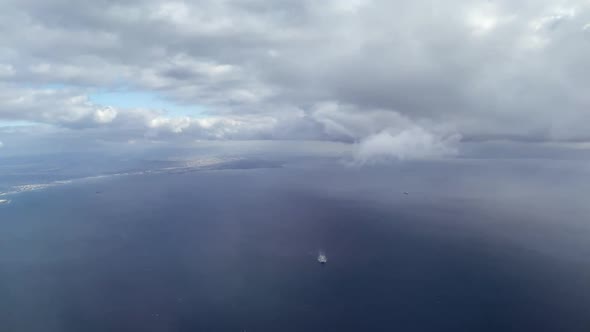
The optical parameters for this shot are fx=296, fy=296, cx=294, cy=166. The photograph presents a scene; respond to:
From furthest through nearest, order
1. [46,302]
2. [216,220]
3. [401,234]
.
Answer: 1. [216,220]
2. [401,234]
3. [46,302]

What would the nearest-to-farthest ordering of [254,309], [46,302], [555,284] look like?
1. [254,309]
2. [46,302]
3. [555,284]

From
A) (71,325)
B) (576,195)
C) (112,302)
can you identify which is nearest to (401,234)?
(112,302)

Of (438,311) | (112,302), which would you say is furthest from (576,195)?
(112,302)

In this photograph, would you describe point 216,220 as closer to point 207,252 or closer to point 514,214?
point 207,252

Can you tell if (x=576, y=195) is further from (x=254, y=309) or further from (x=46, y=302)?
(x=46, y=302)

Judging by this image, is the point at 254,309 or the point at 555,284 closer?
the point at 254,309

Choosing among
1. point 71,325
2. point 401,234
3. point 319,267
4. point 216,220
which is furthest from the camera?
point 216,220
